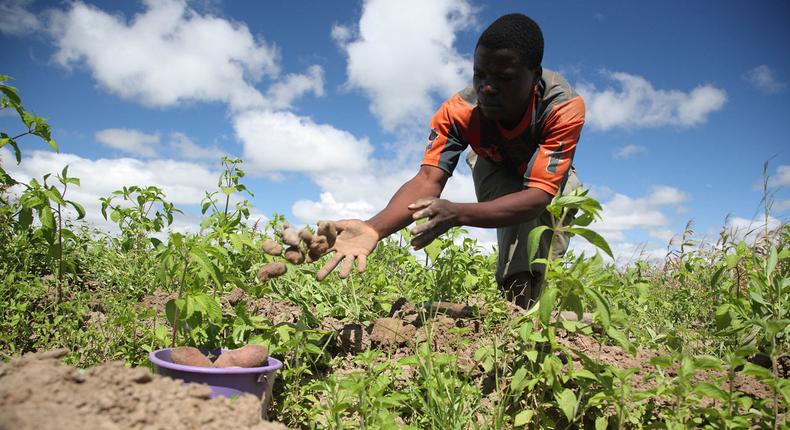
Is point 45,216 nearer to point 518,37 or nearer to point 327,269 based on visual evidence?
point 327,269

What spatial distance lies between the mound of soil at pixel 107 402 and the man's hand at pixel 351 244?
0.95 metres

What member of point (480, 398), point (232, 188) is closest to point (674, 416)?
point (480, 398)

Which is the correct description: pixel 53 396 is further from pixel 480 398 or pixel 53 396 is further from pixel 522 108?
pixel 522 108

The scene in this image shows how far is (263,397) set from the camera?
1906 millimetres

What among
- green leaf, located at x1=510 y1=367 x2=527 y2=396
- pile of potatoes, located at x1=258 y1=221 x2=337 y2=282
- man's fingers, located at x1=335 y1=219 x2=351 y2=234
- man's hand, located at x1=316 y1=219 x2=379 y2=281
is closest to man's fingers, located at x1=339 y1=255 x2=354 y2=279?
man's hand, located at x1=316 y1=219 x2=379 y2=281

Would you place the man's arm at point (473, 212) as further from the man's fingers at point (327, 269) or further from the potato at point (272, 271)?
the potato at point (272, 271)

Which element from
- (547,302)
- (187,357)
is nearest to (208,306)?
(187,357)

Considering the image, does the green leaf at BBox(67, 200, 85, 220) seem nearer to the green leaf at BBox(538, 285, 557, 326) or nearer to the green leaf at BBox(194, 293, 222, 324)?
the green leaf at BBox(194, 293, 222, 324)

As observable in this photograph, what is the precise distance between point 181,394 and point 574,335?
196 centimetres

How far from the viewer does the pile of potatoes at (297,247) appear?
7.17 feet

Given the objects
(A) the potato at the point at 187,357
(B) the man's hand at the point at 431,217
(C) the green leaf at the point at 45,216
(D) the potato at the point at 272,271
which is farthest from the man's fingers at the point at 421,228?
(C) the green leaf at the point at 45,216

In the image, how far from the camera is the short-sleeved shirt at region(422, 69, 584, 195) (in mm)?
2992

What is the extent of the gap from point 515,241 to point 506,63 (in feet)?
4.36

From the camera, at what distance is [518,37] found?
2.84 metres
